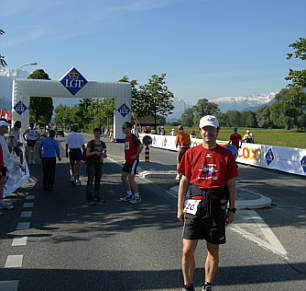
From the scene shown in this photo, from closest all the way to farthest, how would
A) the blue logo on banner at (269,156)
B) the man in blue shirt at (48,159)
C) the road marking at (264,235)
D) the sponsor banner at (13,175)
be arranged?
the road marking at (264,235) → the sponsor banner at (13,175) → the man in blue shirt at (48,159) → the blue logo on banner at (269,156)

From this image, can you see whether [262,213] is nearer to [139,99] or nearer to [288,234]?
[288,234]

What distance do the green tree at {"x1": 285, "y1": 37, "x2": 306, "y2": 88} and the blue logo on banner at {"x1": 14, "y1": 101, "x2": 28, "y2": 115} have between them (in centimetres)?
2352

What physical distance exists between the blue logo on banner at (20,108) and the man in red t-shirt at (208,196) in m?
34.6

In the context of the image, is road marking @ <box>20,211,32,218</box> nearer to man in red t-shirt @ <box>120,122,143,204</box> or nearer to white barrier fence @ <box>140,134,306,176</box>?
man in red t-shirt @ <box>120,122,143,204</box>

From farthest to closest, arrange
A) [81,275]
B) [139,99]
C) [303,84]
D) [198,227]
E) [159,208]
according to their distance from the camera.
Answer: [139,99] < [303,84] < [159,208] < [81,275] < [198,227]

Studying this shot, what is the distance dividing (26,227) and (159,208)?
2.84 m

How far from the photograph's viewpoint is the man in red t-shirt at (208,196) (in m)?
3.68

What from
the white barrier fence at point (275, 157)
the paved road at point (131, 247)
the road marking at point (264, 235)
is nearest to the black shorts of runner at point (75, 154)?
Result: the paved road at point (131, 247)

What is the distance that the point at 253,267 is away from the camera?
4730mm

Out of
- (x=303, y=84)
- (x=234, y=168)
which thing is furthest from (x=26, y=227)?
(x=303, y=84)

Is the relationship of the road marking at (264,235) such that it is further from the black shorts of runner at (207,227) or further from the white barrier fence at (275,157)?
the white barrier fence at (275,157)

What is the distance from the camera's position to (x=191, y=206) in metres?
3.71

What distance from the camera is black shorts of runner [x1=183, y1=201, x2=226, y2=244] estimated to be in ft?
12.1

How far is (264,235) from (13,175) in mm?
6959
